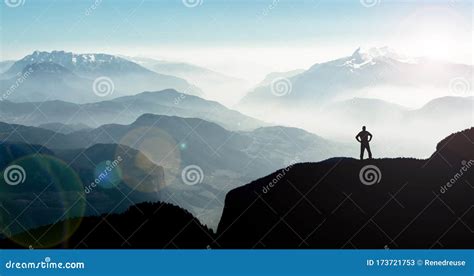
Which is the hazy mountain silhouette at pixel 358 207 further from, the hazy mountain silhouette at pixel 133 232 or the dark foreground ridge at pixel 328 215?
the hazy mountain silhouette at pixel 133 232

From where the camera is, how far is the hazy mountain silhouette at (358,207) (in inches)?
1061

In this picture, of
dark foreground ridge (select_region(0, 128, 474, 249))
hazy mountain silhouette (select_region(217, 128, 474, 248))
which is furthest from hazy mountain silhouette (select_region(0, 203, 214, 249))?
hazy mountain silhouette (select_region(217, 128, 474, 248))

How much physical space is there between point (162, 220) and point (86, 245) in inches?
164

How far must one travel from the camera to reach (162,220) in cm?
2988

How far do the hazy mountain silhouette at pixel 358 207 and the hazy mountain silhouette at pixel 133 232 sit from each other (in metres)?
1.91

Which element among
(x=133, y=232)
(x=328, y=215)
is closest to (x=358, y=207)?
(x=328, y=215)

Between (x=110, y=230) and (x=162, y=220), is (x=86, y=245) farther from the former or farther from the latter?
(x=162, y=220)

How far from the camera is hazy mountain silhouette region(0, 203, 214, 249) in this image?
28391 mm

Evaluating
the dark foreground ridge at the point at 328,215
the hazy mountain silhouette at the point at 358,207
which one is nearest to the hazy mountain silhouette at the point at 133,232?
the dark foreground ridge at the point at 328,215

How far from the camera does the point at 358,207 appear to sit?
28.1 m

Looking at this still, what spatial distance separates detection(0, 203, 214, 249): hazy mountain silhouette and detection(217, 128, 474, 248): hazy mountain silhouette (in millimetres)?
1914

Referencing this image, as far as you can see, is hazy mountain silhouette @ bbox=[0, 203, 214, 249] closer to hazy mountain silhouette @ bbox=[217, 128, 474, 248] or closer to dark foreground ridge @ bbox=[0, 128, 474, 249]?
dark foreground ridge @ bbox=[0, 128, 474, 249]

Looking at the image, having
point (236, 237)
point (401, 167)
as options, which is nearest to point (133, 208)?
point (236, 237)

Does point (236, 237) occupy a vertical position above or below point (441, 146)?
below
